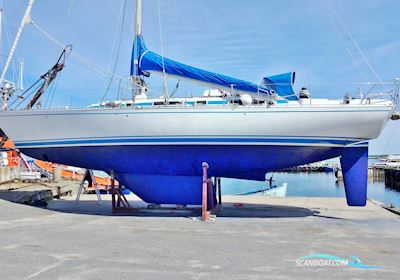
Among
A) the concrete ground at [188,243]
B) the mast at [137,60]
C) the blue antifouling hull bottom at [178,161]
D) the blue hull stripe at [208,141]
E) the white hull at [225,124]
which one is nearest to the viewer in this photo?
the concrete ground at [188,243]

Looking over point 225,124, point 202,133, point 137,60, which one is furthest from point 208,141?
point 137,60

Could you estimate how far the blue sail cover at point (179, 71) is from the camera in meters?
13.1

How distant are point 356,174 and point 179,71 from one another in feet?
21.1

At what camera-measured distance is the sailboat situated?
472 inches

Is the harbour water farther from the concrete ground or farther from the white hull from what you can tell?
the white hull

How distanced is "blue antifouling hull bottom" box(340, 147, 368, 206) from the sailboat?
0.03 metres

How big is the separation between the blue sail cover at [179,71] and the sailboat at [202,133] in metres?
0.03

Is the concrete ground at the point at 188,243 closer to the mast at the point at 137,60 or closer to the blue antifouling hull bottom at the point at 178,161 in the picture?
the blue antifouling hull bottom at the point at 178,161

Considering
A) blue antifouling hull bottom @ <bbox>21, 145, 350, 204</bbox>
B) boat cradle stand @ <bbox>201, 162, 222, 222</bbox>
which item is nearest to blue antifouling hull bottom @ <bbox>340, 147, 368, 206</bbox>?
blue antifouling hull bottom @ <bbox>21, 145, 350, 204</bbox>

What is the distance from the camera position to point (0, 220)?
35.6 ft

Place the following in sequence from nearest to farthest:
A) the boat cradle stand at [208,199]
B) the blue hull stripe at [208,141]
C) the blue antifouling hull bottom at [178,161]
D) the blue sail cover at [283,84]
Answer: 1. the boat cradle stand at [208,199]
2. the blue hull stripe at [208,141]
3. the blue antifouling hull bottom at [178,161]
4. the blue sail cover at [283,84]

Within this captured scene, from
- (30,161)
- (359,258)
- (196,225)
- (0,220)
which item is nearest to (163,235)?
(196,225)

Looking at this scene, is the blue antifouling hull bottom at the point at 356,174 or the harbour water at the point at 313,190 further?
the harbour water at the point at 313,190

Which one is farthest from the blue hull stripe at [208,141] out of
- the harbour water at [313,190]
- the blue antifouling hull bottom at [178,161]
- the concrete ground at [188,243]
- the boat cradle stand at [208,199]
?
the harbour water at [313,190]
